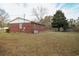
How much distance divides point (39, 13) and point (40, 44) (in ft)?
1.02

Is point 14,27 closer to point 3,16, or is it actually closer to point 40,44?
point 3,16

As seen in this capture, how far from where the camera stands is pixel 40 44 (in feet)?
5.65

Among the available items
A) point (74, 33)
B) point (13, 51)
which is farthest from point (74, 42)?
point (13, 51)

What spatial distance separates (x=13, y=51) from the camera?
1.72m

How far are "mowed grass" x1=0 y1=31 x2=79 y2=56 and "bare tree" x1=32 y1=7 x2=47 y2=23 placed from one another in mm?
157

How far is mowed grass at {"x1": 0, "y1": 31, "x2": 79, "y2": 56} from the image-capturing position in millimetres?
1714

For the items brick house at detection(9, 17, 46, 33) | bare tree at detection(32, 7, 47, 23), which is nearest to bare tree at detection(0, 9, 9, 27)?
brick house at detection(9, 17, 46, 33)

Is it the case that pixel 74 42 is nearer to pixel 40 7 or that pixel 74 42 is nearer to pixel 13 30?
pixel 40 7

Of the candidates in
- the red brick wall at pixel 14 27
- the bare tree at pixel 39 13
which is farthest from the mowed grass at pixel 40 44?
the bare tree at pixel 39 13

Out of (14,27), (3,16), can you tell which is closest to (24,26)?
(14,27)

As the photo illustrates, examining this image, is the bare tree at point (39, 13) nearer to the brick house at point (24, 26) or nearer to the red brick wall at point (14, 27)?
the brick house at point (24, 26)

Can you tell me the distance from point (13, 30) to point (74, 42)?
0.62 m

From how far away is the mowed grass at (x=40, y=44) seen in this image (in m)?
1.71

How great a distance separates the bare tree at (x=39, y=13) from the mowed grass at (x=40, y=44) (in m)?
0.16
